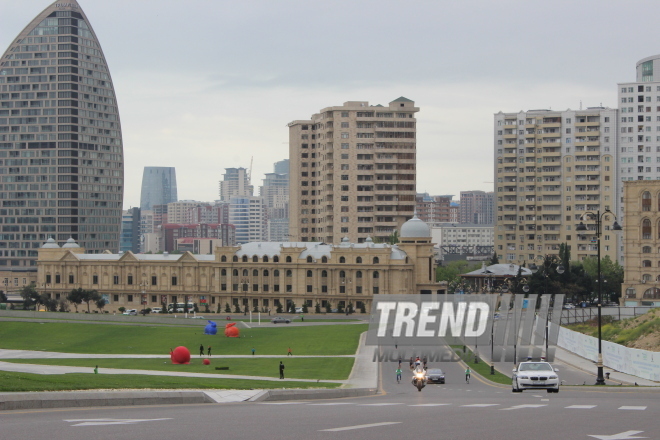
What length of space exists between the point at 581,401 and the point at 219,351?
71.4 meters

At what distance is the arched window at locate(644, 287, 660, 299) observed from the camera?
454 feet

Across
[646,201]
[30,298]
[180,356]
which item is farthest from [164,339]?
[646,201]

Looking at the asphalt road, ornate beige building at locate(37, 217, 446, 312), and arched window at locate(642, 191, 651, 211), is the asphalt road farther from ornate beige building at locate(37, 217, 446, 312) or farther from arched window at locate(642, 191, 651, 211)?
ornate beige building at locate(37, 217, 446, 312)

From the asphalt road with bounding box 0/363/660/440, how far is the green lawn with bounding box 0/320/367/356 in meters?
67.1

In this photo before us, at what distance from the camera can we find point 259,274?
16250cm

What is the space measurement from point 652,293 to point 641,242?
800 centimetres

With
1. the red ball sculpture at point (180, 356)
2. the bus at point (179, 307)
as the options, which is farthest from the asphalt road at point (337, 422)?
the bus at point (179, 307)

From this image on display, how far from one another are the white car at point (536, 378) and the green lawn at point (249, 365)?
28.8 meters

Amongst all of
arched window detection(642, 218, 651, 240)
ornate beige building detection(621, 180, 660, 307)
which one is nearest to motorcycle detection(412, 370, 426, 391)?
ornate beige building detection(621, 180, 660, 307)

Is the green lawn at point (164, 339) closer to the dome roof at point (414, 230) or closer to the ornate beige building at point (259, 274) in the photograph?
the ornate beige building at point (259, 274)

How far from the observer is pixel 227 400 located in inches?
1302

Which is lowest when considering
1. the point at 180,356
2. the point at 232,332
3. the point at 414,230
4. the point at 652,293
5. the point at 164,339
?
the point at 164,339

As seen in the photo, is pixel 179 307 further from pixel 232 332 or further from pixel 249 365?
pixel 249 365

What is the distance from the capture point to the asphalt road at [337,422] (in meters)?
21.9
